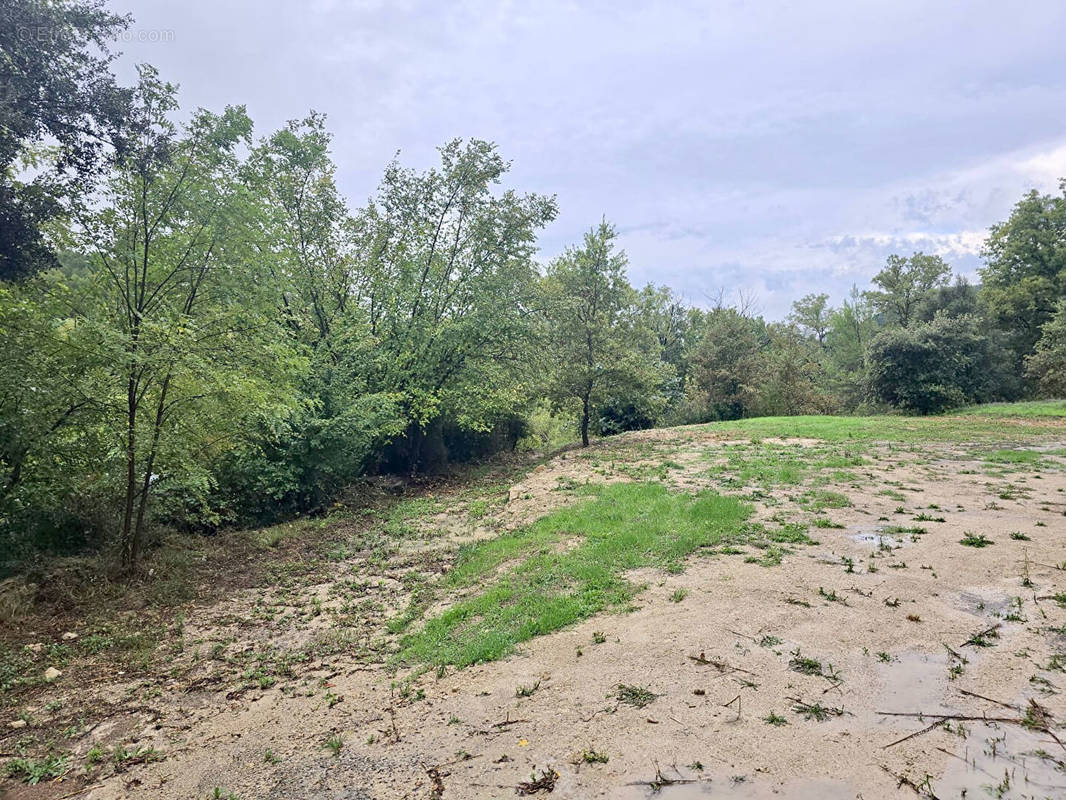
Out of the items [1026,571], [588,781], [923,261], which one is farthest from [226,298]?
[923,261]

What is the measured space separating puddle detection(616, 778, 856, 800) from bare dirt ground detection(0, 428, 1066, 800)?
0.04ft

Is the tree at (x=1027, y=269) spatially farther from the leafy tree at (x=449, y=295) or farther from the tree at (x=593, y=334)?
the leafy tree at (x=449, y=295)

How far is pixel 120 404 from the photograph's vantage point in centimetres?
674

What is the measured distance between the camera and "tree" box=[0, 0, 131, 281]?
7973 mm

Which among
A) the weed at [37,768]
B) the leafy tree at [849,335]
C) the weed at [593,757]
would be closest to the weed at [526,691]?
the weed at [593,757]

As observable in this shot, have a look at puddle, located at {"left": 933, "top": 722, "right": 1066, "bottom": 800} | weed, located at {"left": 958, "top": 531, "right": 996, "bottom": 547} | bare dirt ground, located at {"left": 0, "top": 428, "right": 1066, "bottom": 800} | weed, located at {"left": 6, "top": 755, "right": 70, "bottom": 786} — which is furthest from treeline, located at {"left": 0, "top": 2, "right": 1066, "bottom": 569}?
weed, located at {"left": 958, "top": 531, "right": 996, "bottom": 547}

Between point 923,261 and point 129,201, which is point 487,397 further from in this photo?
point 923,261

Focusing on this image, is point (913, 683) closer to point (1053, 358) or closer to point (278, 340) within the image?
point (278, 340)

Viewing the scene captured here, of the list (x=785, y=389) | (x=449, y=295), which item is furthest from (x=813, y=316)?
(x=449, y=295)

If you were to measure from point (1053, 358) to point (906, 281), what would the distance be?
13954 millimetres

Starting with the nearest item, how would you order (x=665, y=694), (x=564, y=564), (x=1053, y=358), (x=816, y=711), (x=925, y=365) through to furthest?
(x=816, y=711) < (x=665, y=694) < (x=564, y=564) < (x=1053, y=358) < (x=925, y=365)

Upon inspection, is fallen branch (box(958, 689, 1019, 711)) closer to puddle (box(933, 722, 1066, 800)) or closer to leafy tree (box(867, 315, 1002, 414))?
puddle (box(933, 722, 1066, 800))

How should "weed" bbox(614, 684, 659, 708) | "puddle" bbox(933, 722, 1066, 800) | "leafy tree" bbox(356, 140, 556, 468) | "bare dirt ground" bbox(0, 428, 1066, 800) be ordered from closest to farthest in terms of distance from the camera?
"puddle" bbox(933, 722, 1066, 800) → "bare dirt ground" bbox(0, 428, 1066, 800) → "weed" bbox(614, 684, 659, 708) → "leafy tree" bbox(356, 140, 556, 468)

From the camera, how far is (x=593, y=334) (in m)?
19.9
